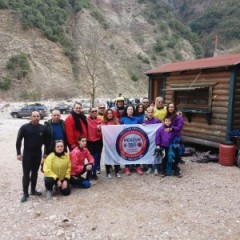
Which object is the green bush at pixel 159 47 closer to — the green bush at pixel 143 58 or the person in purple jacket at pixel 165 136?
the green bush at pixel 143 58

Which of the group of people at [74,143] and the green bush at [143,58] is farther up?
the green bush at [143,58]

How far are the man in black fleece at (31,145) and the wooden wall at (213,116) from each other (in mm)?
5807

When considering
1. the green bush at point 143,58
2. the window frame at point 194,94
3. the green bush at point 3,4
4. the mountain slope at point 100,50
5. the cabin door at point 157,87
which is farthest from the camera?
Result: the green bush at point 143,58

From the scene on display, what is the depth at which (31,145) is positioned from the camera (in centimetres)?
641

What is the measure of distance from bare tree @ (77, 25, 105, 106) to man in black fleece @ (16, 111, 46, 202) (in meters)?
39.1

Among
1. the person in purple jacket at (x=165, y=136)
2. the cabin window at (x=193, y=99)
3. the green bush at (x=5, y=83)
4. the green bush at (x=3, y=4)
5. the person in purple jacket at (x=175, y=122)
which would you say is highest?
the green bush at (x=3, y=4)

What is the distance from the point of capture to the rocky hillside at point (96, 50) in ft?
143

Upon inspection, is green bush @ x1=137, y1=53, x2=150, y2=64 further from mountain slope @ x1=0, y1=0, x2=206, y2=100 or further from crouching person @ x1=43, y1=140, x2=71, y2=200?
crouching person @ x1=43, y1=140, x2=71, y2=200

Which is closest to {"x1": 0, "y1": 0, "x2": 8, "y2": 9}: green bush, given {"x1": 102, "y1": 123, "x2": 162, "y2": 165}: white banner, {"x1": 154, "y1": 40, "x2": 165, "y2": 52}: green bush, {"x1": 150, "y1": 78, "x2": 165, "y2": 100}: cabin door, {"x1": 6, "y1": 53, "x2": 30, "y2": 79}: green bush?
{"x1": 6, "y1": 53, "x2": 30, "y2": 79}: green bush

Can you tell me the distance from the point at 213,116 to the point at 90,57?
42003 millimetres

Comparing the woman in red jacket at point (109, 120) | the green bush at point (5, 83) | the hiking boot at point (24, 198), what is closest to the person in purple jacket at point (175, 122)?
the woman in red jacket at point (109, 120)

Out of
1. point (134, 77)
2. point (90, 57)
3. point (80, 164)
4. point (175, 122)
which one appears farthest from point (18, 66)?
point (80, 164)

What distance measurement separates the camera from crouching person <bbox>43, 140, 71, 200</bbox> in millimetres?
6422

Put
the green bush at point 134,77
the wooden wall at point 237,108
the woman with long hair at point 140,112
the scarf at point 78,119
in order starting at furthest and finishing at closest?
the green bush at point 134,77 < the wooden wall at point 237,108 < the woman with long hair at point 140,112 < the scarf at point 78,119
